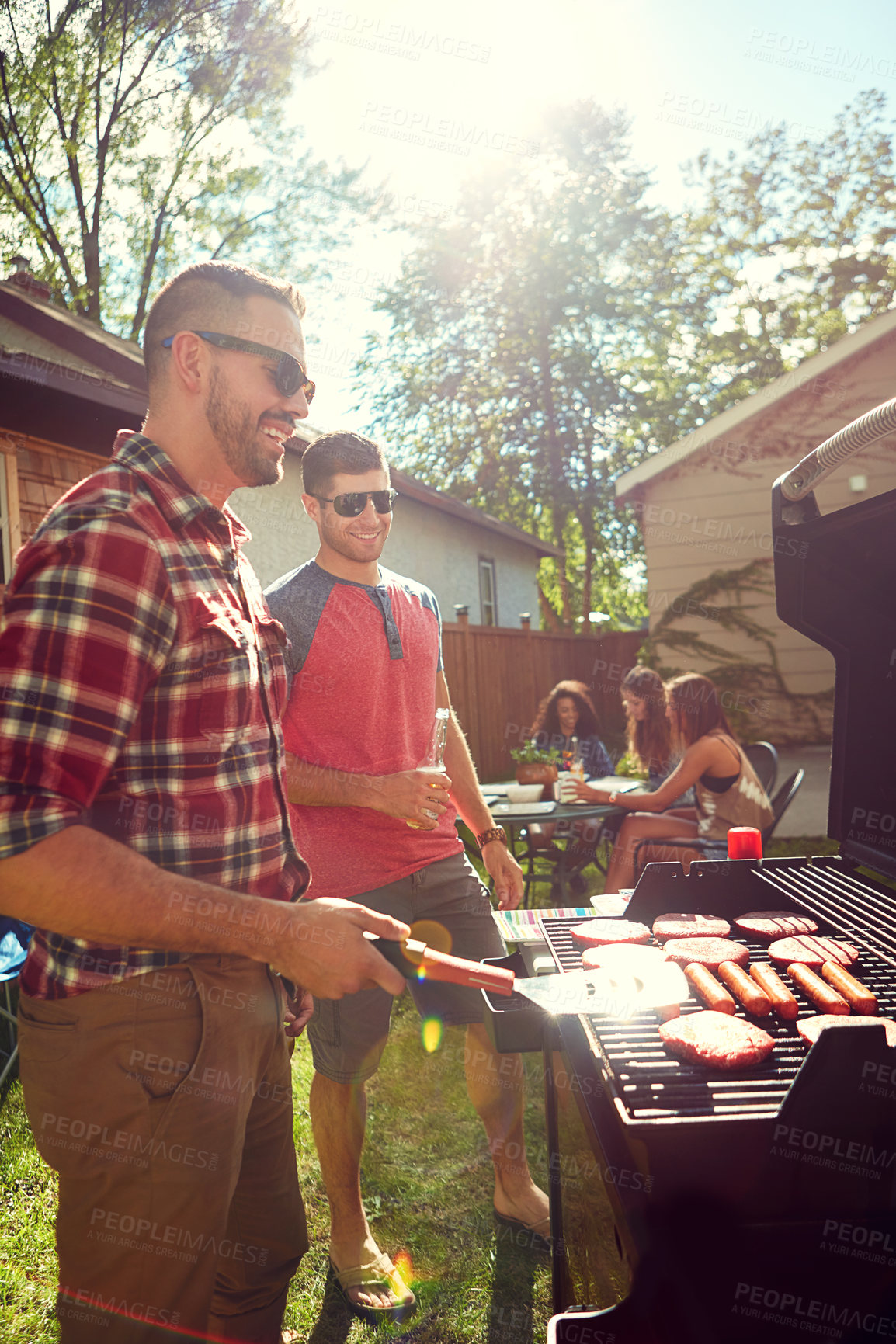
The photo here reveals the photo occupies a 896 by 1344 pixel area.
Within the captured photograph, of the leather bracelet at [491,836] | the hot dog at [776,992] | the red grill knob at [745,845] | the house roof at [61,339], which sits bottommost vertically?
the hot dog at [776,992]

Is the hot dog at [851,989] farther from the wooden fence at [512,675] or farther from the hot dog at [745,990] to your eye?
the wooden fence at [512,675]

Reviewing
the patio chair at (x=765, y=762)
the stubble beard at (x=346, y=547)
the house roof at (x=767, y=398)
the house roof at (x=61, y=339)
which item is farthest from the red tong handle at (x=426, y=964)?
the house roof at (x=767, y=398)

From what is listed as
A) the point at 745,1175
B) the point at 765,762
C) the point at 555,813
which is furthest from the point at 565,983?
the point at 765,762

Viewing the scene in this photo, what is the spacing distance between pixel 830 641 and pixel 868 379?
31.5ft

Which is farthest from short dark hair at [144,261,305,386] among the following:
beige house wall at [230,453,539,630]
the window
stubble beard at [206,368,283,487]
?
the window

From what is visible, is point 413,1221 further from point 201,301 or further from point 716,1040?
point 201,301

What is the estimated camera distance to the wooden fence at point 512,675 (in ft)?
39.8

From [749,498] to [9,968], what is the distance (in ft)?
32.4

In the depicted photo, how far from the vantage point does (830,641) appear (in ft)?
7.40

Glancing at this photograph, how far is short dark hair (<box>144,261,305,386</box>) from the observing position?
168cm

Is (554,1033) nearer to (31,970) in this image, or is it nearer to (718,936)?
(718,936)

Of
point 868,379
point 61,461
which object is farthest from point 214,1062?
point 868,379

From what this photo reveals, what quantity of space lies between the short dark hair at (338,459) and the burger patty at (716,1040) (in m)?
2.00

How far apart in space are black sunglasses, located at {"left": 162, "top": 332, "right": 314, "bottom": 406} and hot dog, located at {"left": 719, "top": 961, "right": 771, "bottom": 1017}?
1562 mm
